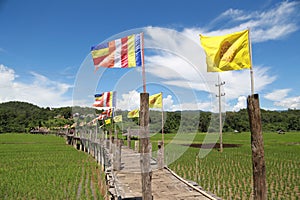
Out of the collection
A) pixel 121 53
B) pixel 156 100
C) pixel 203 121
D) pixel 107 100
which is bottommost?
pixel 203 121

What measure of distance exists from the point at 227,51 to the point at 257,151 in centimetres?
204

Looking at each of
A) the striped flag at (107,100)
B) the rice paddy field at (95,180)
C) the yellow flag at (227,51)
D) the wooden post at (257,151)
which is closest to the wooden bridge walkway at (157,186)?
the rice paddy field at (95,180)

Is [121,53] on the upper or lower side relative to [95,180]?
upper

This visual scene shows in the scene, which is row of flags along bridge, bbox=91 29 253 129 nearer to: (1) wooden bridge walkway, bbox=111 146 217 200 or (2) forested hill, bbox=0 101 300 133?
(1) wooden bridge walkway, bbox=111 146 217 200

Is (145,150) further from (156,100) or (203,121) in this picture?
(203,121)

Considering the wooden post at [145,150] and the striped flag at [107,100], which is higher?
the striped flag at [107,100]

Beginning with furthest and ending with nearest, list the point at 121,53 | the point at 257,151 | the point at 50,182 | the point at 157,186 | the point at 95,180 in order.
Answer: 1. the point at 95,180
2. the point at 50,182
3. the point at 157,186
4. the point at 121,53
5. the point at 257,151

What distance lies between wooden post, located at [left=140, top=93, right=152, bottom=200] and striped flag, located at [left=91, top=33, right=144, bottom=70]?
5.16 feet

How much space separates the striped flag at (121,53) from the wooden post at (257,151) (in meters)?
3.08

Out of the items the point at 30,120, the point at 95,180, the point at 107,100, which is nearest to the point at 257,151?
the point at 95,180

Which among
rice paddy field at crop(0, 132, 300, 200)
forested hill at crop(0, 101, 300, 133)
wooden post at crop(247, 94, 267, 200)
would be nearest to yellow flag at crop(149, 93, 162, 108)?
rice paddy field at crop(0, 132, 300, 200)

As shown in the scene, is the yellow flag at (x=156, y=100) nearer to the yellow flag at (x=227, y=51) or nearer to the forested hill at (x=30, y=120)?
the yellow flag at (x=227, y=51)

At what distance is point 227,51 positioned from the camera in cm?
548

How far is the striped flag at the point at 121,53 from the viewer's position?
703 cm
